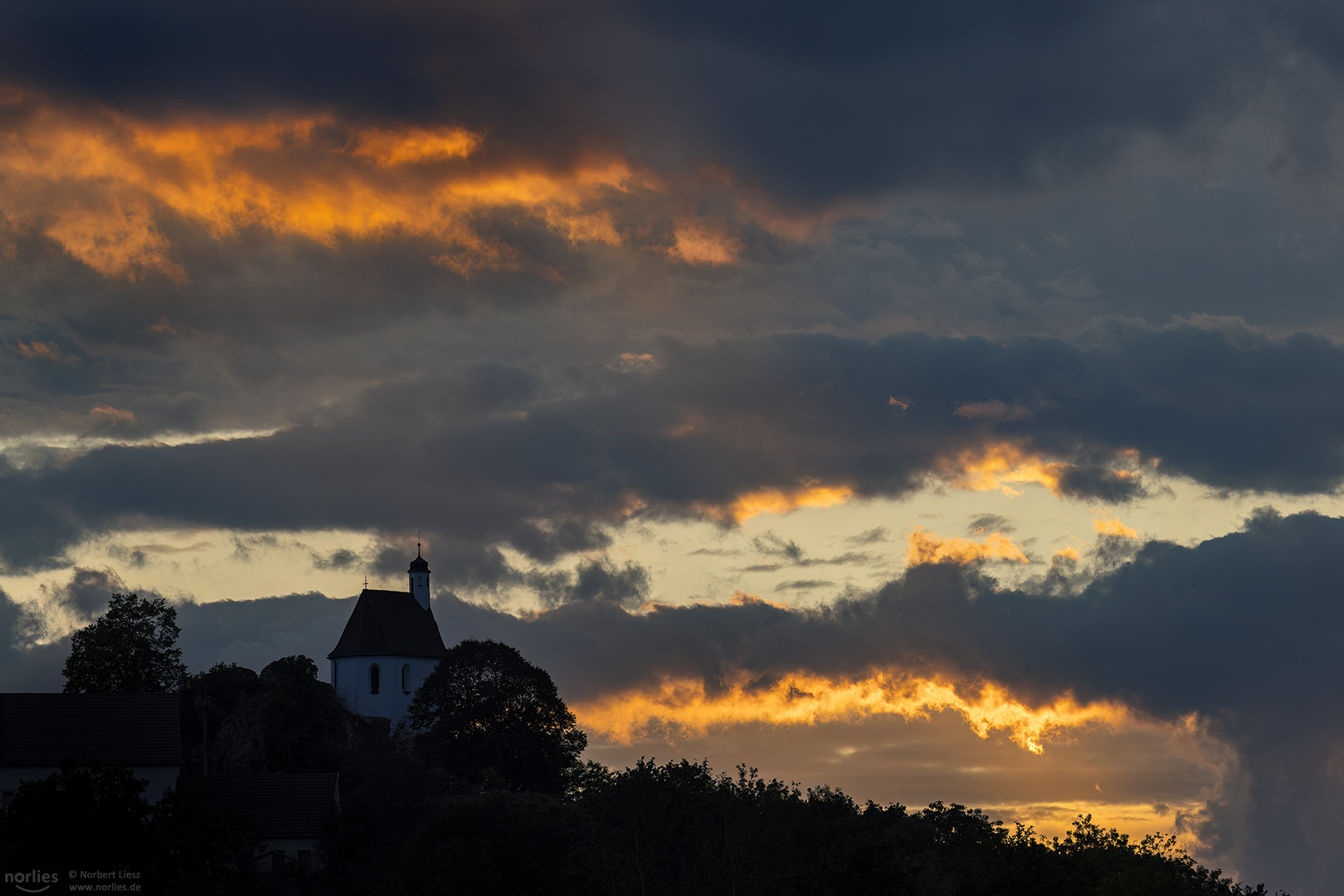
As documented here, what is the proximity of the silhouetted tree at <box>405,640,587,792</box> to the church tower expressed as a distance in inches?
910

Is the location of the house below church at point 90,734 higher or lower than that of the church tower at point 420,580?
lower

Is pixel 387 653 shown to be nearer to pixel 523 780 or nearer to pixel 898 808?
pixel 523 780

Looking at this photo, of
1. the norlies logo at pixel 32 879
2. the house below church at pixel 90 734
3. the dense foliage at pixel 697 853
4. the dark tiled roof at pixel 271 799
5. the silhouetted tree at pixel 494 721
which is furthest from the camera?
the silhouetted tree at pixel 494 721

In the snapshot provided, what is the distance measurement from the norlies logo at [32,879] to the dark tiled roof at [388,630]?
64980 mm

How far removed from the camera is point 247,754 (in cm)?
8512

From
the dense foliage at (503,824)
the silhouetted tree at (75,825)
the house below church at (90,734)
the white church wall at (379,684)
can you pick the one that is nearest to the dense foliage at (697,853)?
the dense foliage at (503,824)

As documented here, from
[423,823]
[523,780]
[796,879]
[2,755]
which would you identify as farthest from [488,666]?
[796,879]

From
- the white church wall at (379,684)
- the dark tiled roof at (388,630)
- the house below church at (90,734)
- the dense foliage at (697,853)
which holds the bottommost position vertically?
the dense foliage at (697,853)

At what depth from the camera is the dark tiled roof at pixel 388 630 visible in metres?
105

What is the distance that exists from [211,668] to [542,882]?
129 ft

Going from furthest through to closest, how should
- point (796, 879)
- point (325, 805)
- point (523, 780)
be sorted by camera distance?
1. point (523, 780)
2. point (325, 805)
3. point (796, 879)

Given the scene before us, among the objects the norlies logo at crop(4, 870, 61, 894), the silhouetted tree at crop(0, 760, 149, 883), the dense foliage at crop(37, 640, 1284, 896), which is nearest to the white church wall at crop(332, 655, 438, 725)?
the dense foliage at crop(37, 640, 1284, 896)

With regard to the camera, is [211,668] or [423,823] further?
[211,668]

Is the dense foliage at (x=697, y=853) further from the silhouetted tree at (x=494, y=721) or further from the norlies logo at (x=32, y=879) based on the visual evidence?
the norlies logo at (x=32, y=879)
